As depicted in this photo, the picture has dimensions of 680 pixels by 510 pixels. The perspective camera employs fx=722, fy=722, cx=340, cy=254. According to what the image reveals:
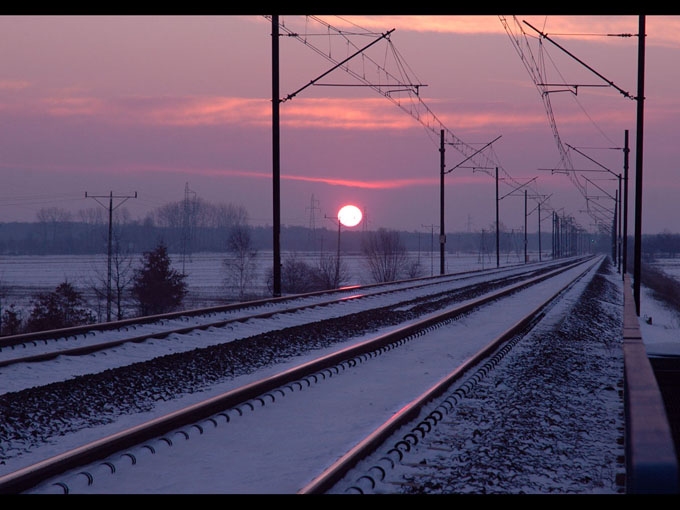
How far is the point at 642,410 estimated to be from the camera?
13.9ft

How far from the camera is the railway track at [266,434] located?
559cm

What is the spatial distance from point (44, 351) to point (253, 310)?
28.4 feet

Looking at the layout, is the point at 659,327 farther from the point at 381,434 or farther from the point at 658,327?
the point at 381,434

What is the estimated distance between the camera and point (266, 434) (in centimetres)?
717

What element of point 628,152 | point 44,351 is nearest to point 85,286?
point 628,152

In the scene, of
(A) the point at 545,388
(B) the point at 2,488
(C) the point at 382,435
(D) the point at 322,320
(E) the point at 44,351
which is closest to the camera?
(B) the point at 2,488

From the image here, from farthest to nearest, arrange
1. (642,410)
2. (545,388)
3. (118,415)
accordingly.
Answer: (545,388)
(118,415)
(642,410)

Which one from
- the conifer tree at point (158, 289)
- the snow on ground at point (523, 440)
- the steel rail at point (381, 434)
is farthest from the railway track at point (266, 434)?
the conifer tree at point (158, 289)

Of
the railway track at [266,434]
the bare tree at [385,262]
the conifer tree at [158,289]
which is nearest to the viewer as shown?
the railway track at [266,434]

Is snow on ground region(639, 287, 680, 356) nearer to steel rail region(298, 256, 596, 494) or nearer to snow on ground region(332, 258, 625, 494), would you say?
snow on ground region(332, 258, 625, 494)

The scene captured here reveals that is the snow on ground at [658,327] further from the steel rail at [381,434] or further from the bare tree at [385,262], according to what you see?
the bare tree at [385,262]

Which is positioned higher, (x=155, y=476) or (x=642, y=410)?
(x=642, y=410)

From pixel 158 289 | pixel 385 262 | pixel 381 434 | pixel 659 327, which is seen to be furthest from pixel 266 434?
pixel 385 262

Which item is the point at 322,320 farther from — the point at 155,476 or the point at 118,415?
the point at 155,476
